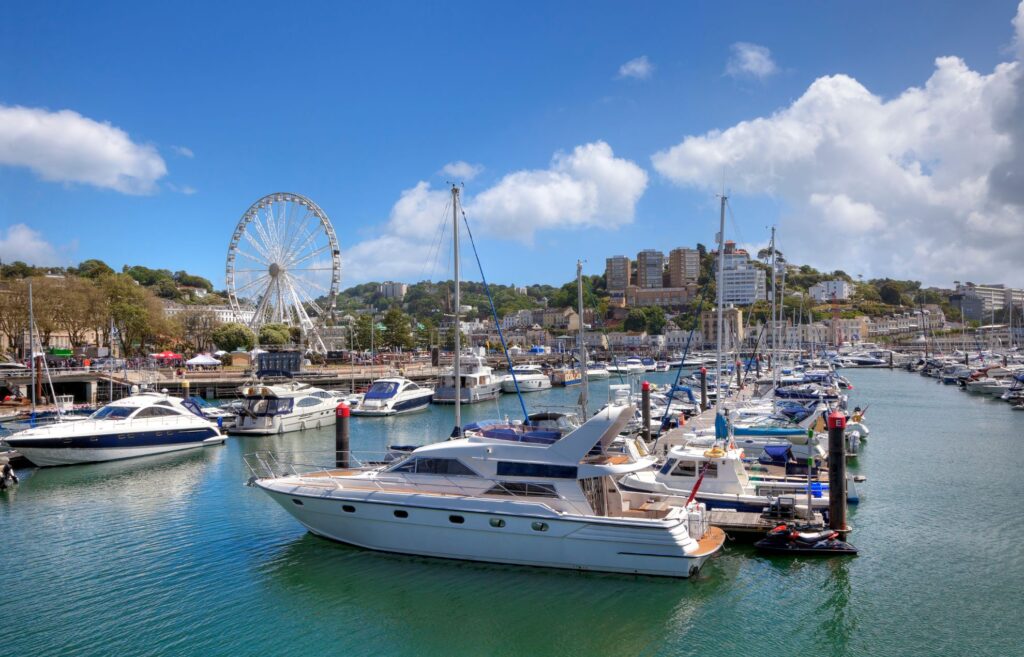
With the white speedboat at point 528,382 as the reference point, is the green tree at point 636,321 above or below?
above

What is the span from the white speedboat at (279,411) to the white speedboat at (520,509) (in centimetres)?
2120

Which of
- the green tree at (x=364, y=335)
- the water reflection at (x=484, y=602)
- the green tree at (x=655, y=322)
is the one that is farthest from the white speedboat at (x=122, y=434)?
the green tree at (x=655, y=322)

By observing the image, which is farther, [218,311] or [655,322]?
[655,322]

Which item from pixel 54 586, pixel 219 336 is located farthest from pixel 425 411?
pixel 219 336

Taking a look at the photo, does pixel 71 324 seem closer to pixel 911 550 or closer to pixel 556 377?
pixel 556 377

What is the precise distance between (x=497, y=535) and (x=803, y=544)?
7548 mm

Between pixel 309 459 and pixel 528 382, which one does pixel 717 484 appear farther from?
pixel 528 382

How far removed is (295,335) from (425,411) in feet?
161

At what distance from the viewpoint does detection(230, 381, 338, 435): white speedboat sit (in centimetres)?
3781

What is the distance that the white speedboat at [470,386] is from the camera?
54.6 metres

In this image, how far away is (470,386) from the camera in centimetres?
5522

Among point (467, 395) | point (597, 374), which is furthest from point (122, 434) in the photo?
point (597, 374)

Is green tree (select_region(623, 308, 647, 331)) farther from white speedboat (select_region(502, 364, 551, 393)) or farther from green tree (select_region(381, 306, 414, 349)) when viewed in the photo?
white speedboat (select_region(502, 364, 551, 393))

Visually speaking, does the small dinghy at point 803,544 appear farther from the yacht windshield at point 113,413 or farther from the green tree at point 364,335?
the green tree at point 364,335
